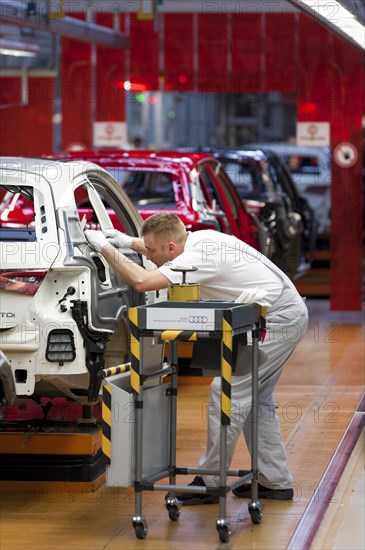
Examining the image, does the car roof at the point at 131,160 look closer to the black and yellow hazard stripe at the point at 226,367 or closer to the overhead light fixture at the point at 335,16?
the overhead light fixture at the point at 335,16

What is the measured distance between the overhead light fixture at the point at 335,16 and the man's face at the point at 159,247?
6.58 ft

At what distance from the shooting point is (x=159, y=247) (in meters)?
6.45

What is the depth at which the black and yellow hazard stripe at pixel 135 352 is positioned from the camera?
19.6ft

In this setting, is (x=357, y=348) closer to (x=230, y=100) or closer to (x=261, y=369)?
(x=261, y=369)

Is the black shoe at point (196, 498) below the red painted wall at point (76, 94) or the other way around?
below

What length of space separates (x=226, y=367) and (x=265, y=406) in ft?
2.75

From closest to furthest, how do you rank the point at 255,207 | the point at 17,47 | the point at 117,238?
the point at 117,238 < the point at 255,207 < the point at 17,47

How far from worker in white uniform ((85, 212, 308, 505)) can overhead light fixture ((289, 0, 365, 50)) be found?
6.30 ft

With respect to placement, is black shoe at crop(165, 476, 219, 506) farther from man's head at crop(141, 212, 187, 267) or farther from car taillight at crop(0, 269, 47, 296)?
car taillight at crop(0, 269, 47, 296)

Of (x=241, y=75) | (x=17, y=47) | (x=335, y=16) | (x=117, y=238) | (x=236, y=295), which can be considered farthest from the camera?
(x=241, y=75)

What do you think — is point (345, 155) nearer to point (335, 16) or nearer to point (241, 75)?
point (241, 75)

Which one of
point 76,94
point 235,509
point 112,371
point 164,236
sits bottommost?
point 235,509

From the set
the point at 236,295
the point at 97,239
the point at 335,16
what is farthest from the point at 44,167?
the point at 335,16

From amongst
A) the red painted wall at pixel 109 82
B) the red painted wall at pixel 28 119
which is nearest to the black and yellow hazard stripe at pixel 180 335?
the red painted wall at pixel 109 82
